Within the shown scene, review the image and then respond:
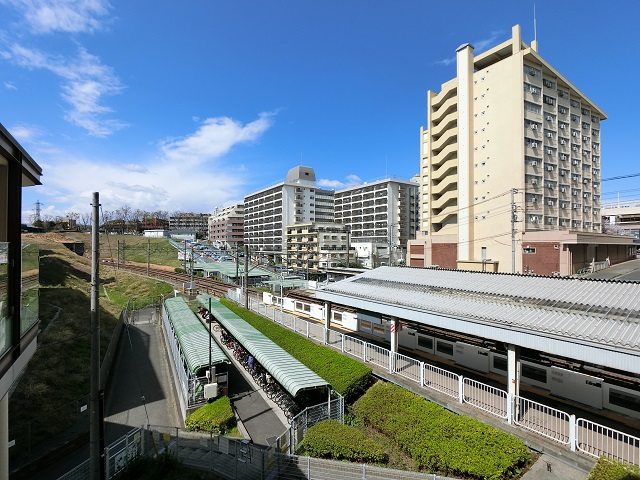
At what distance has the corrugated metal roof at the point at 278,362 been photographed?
1105 cm

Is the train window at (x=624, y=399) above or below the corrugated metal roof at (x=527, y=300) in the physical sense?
below

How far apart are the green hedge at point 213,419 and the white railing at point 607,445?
9792mm

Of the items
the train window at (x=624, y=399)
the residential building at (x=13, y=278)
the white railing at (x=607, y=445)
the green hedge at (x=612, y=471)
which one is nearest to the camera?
the residential building at (x=13, y=278)

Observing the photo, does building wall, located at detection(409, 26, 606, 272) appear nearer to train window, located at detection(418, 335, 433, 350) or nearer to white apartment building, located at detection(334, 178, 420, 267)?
white apartment building, located at detection(334, 178, 420, 267)

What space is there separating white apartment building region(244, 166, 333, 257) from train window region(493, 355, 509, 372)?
69324 millimetres

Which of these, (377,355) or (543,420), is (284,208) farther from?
(543,420)

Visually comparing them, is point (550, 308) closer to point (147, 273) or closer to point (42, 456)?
point (42, 456)

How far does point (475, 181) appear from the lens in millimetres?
41531

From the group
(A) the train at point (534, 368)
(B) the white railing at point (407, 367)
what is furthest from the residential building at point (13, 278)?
(A) the train at point (534, 368)

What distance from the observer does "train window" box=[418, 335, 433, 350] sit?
13.8 metres

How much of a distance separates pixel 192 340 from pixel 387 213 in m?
64.3

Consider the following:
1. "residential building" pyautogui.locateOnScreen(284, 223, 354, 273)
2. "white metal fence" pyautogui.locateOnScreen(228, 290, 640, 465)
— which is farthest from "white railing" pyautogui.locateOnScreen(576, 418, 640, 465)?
"residential building" pyautogui.locateOnScreen(284, 223, 354, 273)

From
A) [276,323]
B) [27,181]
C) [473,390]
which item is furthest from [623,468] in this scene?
[276,323]

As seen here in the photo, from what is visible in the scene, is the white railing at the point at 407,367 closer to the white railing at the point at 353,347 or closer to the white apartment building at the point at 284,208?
the white railing at the point at 353,347
